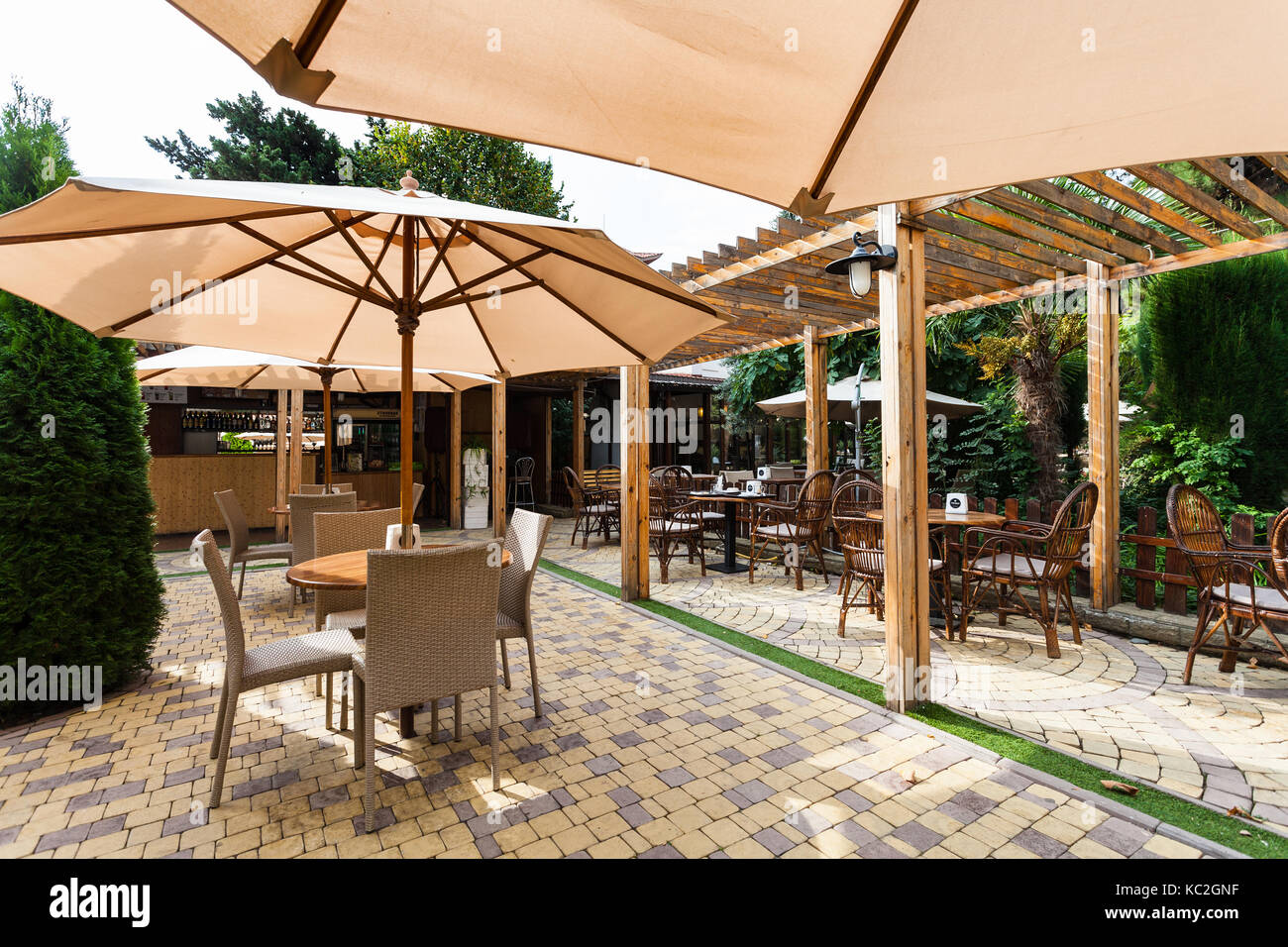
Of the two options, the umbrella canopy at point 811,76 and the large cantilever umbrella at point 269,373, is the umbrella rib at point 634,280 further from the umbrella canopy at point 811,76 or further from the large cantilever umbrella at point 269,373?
the large cantilever umbrella at point 269,373

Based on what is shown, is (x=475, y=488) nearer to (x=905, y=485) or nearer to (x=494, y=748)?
(x=494, y=748)

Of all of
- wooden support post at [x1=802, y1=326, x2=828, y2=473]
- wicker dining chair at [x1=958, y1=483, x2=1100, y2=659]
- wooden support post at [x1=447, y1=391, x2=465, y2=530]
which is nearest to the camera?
wicker dining chair at [x1=958, y1=483, x2=1100, y2=659]

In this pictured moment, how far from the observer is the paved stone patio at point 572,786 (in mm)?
2102

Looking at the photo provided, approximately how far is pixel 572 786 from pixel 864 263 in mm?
3291

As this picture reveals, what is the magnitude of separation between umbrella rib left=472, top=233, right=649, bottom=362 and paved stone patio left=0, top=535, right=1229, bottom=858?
2.10 metres

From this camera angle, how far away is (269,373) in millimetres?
6633

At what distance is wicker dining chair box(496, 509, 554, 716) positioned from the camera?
3.11 metres

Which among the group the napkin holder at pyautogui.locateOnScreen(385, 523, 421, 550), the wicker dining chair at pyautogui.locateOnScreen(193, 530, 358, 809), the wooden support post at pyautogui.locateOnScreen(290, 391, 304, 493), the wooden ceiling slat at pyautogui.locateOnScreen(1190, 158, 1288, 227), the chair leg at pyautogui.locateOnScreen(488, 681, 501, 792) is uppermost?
the wooden ceiling slat at pyautogui.locateOnScreen(1190, 158, 1288, 227)

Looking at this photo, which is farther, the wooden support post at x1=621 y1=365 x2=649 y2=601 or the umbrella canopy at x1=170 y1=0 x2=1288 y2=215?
the wooden support post at x1=621 y1=365 x2=649 y2=601

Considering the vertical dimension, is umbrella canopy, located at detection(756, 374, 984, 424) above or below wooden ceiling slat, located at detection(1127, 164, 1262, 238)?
below

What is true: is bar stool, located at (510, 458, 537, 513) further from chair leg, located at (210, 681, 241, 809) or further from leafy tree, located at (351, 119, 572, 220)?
chair leg, located at (210, 681, 241, 809)

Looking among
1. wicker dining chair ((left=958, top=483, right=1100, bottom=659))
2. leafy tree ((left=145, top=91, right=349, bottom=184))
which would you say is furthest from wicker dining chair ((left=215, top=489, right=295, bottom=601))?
leafy tree ((left=145, top=91, right=349, bottom=184))

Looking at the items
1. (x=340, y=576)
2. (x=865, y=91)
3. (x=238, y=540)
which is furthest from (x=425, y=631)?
(x=238, y=540)
